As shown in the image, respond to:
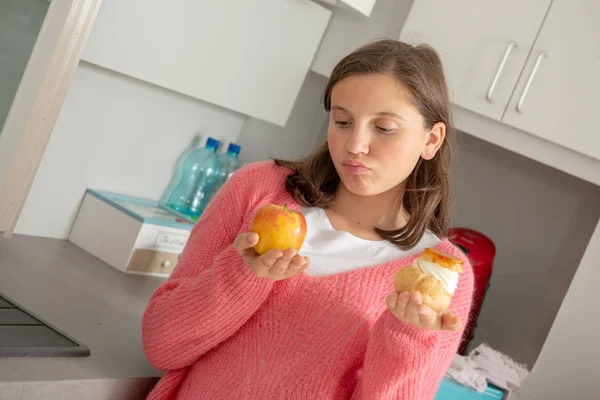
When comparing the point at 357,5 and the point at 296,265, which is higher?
the point at 357,5

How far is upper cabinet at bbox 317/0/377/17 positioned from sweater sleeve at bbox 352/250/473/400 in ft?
3.71

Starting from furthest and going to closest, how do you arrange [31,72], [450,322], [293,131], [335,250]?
1. [293,131]
2. [31,72]
3. [335,250]
4. [450,322]

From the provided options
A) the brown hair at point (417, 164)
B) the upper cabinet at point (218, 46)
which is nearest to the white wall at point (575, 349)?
the brown hair at point (417, 164)

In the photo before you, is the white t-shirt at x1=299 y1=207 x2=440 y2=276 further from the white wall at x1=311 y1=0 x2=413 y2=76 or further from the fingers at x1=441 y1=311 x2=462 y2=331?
the white wall at x1=311 y1=0 x2=413 y2=76

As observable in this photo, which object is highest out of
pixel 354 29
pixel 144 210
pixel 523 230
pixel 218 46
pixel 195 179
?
pixel 354 29

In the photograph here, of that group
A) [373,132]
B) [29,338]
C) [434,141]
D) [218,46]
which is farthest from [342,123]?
[218,46]

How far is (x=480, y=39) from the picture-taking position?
Answer: 2098mm

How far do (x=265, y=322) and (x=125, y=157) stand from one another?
1029mm

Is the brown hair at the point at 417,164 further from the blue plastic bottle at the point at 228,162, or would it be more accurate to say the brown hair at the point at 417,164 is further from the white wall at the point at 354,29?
the blue plastic bottle at the point at 228,162

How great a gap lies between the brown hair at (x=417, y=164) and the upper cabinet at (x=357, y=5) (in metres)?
0.72

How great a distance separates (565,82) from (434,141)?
2.58 feet

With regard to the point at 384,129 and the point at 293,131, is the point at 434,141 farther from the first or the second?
the point at 293,131

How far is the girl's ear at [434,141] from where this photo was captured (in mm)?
1361

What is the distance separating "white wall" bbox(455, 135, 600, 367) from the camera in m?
2.33
